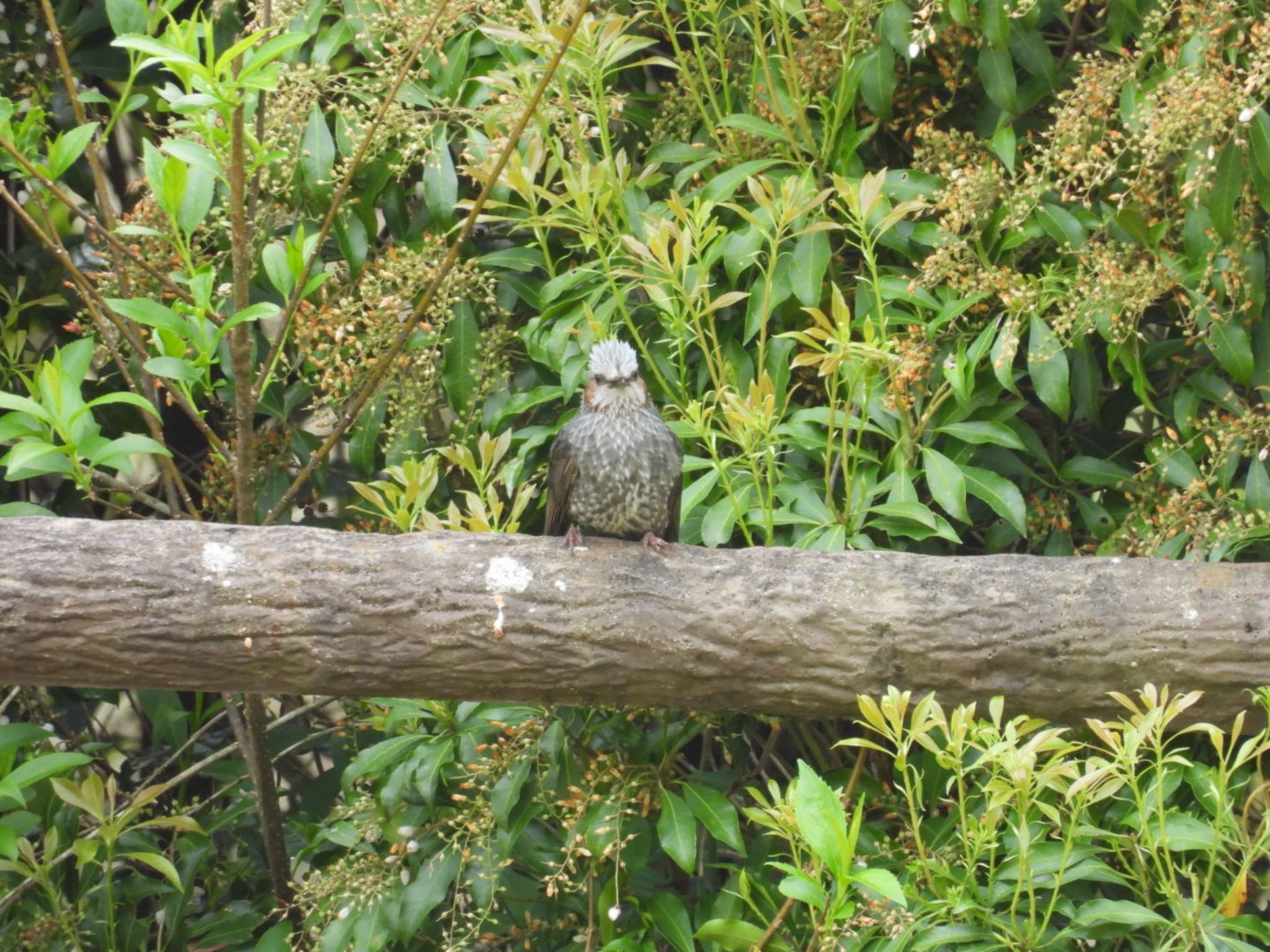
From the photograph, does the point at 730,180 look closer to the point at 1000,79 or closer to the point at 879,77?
the point at 879,77

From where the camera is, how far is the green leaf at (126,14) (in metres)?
2.58

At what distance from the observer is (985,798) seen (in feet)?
8.63

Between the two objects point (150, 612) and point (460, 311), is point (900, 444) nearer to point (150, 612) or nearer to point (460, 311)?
point (460, 311)

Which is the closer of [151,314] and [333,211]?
[151,314]

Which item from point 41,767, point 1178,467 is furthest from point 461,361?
point 1178,467

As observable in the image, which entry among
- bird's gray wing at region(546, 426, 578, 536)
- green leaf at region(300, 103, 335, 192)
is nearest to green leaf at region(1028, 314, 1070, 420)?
bird's gray wing at region(546, 426, 578, 536)

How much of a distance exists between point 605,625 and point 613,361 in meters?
0.74

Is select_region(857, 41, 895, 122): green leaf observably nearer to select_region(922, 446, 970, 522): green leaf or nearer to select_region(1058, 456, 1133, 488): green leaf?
select_region(922, 446, 970, 522): green leaf

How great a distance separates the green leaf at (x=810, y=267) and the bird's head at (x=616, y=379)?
1.29ft

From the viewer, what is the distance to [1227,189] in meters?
2.79

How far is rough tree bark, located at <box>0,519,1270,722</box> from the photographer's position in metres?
2.29

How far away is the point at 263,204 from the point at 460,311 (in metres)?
0.55

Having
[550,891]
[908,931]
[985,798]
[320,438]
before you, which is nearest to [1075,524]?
[985,798]

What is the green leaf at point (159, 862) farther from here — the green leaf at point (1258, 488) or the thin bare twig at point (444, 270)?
the green leaf at point (1258, 488)
